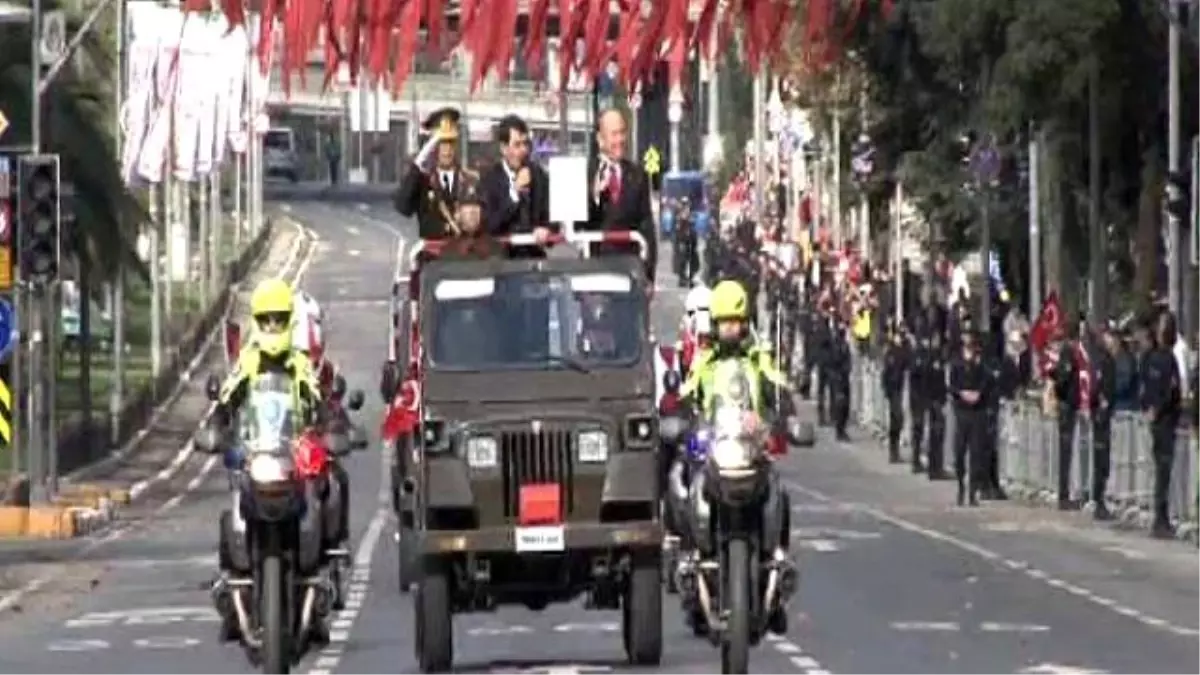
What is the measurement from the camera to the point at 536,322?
2114 cm

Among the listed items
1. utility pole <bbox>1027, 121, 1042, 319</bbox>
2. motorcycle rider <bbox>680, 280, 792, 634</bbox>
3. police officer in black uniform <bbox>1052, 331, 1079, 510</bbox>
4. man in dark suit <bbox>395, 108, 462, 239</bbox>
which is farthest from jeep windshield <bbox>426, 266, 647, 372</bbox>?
utility pole <bbox>1027, 121, 1042, 319</bbox>

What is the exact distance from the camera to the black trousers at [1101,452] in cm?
4038

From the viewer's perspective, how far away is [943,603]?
27.8m

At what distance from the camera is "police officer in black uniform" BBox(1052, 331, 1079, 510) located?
42372mm

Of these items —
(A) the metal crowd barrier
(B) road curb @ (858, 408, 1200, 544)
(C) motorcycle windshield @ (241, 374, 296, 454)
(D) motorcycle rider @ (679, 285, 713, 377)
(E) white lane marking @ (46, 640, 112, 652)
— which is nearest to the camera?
(C) motorcycle windshield @ (241, 374, 296, 454)

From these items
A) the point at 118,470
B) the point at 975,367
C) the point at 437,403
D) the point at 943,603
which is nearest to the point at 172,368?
the point at 118,470

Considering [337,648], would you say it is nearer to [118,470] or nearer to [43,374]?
[43,374]

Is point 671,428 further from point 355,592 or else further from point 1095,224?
point 1095,224

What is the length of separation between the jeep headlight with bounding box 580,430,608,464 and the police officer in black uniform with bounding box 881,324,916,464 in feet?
115

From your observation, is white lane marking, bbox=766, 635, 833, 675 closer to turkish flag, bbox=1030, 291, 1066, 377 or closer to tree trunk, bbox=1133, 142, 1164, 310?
turkish flag, bbox=1030, 291, 1066, 377

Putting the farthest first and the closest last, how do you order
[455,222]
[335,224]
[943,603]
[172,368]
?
[335,224] → [172,368] → [943,603] → [455,222]

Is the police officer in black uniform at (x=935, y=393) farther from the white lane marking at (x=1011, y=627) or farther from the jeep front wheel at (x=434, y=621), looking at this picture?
Result: the jeep front wheel at (x=434, y=621)

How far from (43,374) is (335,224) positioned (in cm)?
6796

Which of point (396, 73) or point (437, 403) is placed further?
point (437, 403)
